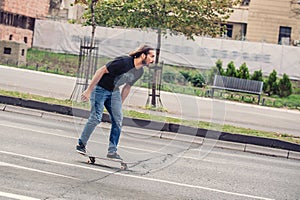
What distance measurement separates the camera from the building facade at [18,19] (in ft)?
136

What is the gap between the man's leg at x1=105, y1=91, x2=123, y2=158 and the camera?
9.51 m

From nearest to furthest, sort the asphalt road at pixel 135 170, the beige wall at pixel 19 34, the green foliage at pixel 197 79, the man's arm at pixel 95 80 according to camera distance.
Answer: the asphalt road at pixel 135 170 < the man's arm at pixel 95 80 < the green foliage at pixel 197 79 < the beige wall at pixel 19 34

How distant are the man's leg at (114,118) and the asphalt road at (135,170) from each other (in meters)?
0.18

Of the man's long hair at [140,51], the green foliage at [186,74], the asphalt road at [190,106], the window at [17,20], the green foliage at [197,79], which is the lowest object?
the asphalt road at [190,106]

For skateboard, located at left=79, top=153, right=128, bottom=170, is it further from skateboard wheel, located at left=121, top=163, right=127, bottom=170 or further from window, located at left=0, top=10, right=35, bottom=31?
window, located at left=0, top=10, right=35, bottom=31

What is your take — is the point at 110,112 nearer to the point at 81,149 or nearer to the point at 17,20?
the point at 81,149

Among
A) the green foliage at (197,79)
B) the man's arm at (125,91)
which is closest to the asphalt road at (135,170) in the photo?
the man's arm at (125,91)

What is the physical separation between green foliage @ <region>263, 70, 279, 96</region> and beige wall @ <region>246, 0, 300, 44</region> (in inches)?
688

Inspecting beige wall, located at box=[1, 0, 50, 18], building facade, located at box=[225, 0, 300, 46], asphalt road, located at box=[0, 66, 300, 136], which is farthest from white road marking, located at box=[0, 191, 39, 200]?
building facade, located at box=[225, 0, 300, 46]

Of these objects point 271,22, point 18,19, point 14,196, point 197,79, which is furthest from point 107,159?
point 271,22

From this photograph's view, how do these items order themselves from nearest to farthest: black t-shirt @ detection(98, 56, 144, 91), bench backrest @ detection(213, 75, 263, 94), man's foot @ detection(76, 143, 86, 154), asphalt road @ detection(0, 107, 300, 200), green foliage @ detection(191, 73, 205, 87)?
asphalt road @ detection(0, 107, 300, 200) → black t-shirt @ detection(98, 56, 144, 91) → man's foot @ detection(76, 143, 86, 154) → green foliage @ detection(191, 73, 205, 87) → bench backrest @ detection(213, 75, 263, 94)

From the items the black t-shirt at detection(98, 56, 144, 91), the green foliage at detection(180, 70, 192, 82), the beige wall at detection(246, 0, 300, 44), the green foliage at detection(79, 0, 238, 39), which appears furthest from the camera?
the beige wall at detection(246, 0, 300, 44)

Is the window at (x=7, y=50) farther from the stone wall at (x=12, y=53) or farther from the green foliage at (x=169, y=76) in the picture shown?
the green foliage at (x=169, y=76)

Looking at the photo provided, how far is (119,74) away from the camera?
30.5 feet
